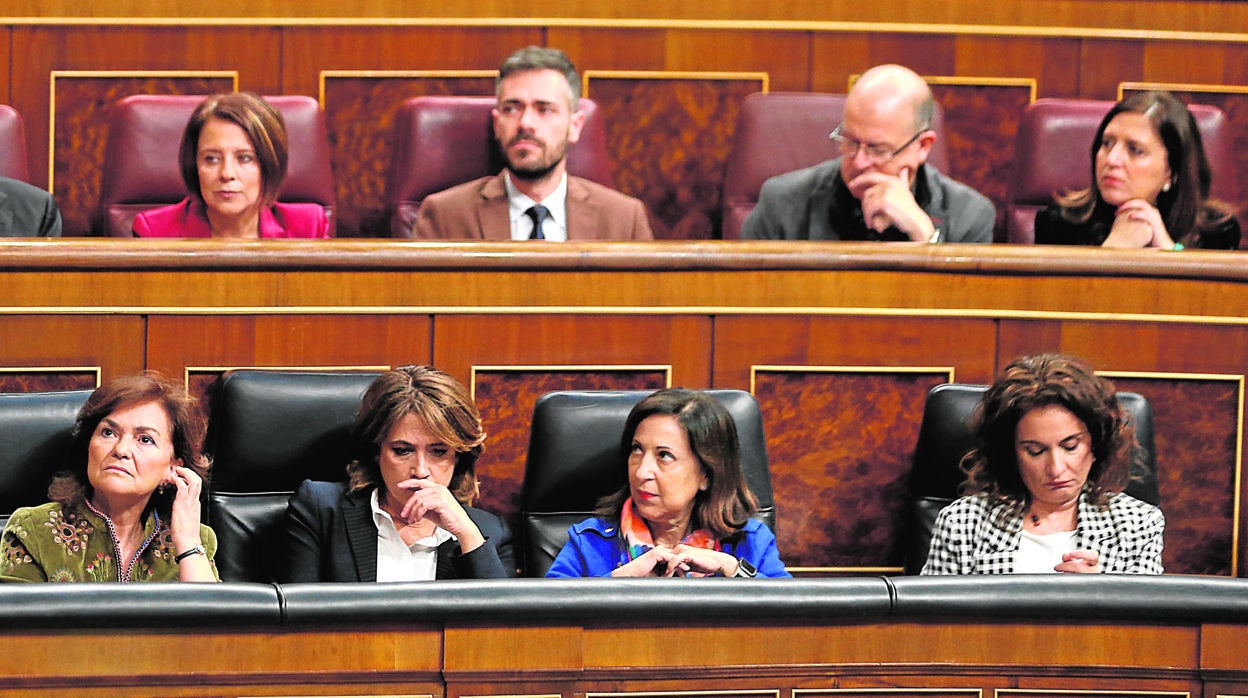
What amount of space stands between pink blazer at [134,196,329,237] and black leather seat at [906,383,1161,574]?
0.58m

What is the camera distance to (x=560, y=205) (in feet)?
5.10

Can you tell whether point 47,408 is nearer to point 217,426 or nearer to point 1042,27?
point 217,426

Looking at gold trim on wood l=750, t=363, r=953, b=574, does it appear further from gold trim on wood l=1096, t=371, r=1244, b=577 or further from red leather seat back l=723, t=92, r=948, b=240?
red leather seat back l=723, t=92, r=948, b=240

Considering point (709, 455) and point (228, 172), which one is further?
point (228, 172)

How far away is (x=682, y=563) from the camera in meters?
1.09

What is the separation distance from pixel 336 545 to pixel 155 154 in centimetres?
61

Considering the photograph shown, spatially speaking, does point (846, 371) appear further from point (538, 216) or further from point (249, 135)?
point (249, 135)

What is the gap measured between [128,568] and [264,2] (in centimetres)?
80

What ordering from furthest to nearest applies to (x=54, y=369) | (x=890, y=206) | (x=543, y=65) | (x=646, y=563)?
(x=543, y=65)
(x=890, y=206)
(x=54, y=369)
(x=646, y=563)

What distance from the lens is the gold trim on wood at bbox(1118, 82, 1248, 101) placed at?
5.85 feet

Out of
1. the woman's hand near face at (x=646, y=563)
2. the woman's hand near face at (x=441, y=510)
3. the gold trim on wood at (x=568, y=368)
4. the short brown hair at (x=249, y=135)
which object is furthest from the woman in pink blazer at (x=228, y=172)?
the woman's hand near face at (x=646, y=563)

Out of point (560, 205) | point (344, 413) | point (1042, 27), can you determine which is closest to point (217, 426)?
point (344, 413)

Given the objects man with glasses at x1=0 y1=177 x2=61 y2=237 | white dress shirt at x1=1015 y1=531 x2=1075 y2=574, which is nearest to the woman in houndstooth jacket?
white dress shirt at x1=1015 y1=531 x2=1075 y2=574

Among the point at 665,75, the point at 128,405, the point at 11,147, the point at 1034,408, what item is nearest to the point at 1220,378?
the point at 1034,408
